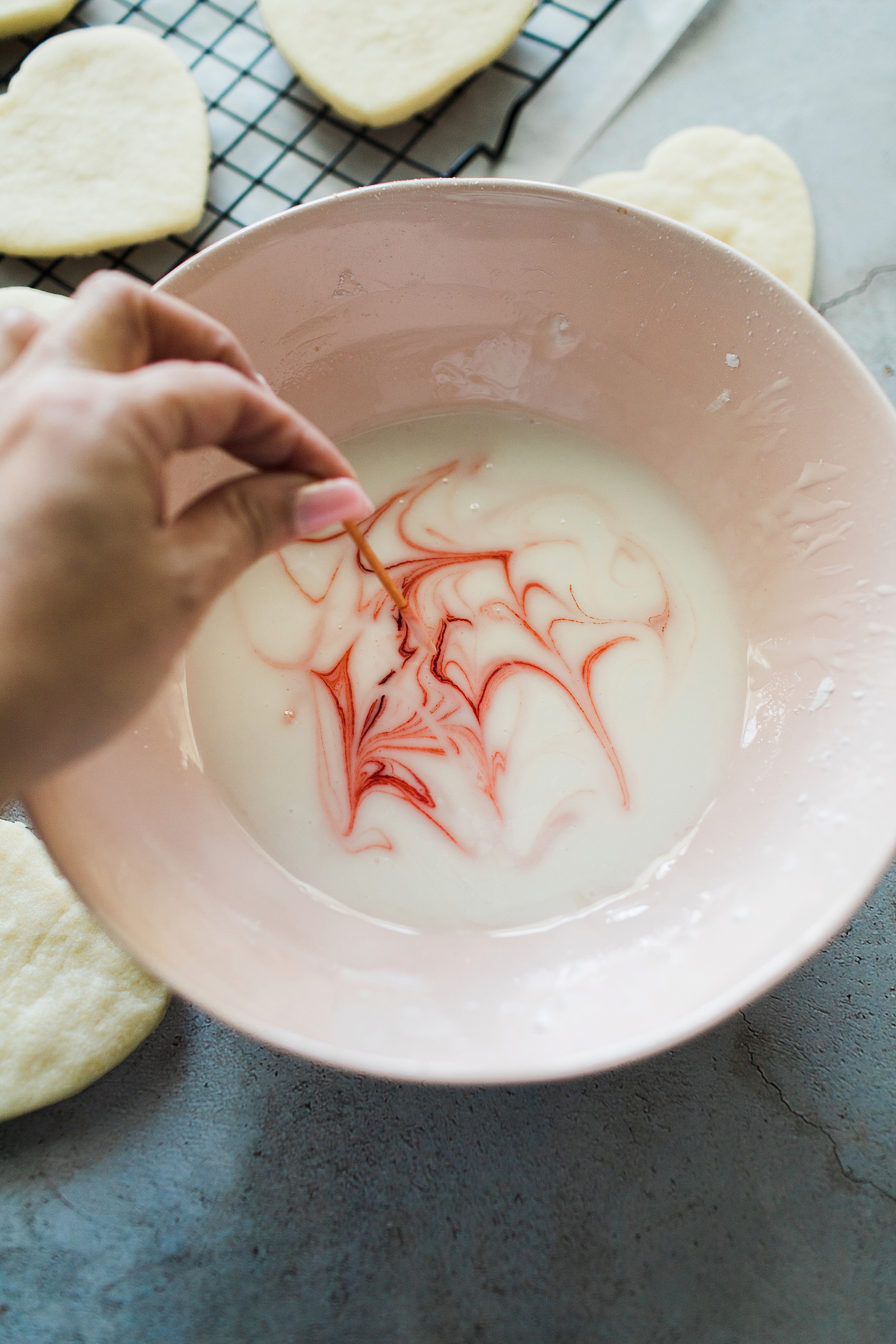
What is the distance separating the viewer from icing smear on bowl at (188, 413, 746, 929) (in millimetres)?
1113

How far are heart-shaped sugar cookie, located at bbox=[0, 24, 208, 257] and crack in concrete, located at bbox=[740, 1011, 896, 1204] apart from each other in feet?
4.46

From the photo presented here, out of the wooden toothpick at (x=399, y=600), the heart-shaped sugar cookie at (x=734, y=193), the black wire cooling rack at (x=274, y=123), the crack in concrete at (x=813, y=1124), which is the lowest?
the crack in concrete at (x=813, y=1124)

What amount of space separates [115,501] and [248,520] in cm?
12

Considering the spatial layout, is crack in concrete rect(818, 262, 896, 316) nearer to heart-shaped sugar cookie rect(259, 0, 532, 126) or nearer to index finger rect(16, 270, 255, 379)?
heart-shaped sugar cookie rect(259, 0, 532, 126)

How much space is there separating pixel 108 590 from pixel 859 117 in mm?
1462

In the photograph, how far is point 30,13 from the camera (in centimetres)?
143

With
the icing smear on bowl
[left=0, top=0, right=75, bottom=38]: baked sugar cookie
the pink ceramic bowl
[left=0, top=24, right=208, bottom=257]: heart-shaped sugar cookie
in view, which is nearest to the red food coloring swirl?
the icing smear on bowl

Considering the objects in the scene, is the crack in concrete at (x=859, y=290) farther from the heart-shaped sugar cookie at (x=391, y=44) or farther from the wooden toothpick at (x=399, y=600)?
the wooden toothpick at (x=399, y=600)

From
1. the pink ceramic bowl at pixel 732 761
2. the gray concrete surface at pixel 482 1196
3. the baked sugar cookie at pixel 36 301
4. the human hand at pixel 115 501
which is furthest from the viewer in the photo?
the baked sugar cookie at pixel 36 301

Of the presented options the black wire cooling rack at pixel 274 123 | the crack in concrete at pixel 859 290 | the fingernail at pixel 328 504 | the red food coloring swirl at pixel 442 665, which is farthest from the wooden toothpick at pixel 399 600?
the crack in concrete at pixel 859 290

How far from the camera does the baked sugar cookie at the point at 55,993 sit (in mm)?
1066

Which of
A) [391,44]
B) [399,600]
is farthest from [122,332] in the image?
[391,44]

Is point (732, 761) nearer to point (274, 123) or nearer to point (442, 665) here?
point (442, 665)

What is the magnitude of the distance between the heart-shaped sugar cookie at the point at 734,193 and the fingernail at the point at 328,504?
79 centimetres
